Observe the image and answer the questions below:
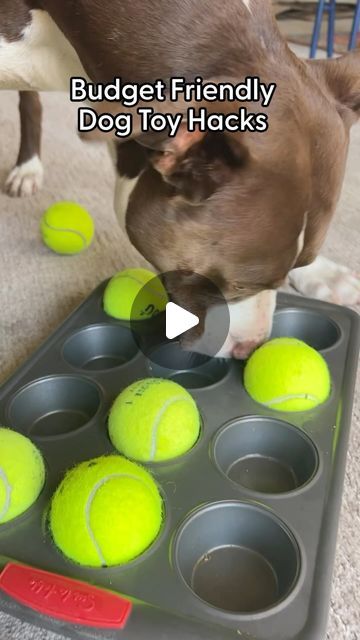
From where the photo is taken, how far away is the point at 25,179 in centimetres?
178

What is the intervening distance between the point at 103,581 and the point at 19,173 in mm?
1328

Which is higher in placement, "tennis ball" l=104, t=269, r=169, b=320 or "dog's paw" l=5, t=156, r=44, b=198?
"tennis ball" l=104, t=269, r=169, b=320

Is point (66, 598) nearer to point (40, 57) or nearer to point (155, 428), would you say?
point (155, 428)

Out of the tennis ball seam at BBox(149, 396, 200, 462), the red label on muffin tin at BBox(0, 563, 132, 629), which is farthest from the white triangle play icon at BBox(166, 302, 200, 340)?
the red label on muffin tin at BBox(0, 563, 132, 629)

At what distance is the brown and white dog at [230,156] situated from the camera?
2.85 ft

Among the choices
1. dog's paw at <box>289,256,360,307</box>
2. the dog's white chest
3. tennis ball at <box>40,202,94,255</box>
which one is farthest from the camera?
tennis ball at <box>40,202,94,255</box>

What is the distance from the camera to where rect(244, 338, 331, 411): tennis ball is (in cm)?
93

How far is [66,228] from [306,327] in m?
0.58

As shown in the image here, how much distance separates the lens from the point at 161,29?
0.91m

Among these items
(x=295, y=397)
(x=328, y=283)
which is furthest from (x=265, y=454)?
(x=328, y=283)

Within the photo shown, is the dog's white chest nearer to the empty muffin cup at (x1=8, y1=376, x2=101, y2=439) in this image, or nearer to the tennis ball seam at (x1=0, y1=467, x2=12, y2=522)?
the empty muffin cup at (x1=8, y1=376, x2=101, y2=439)

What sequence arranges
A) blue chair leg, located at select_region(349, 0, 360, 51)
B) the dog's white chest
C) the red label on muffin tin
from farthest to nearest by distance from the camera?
blue chair leg, located at select_region(349, 0, 360, 51)
the dog's white chest
the red label on muffin tin

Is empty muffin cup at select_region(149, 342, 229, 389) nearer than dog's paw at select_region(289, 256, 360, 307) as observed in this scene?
Yes

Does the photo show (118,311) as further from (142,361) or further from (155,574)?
(155,574)
